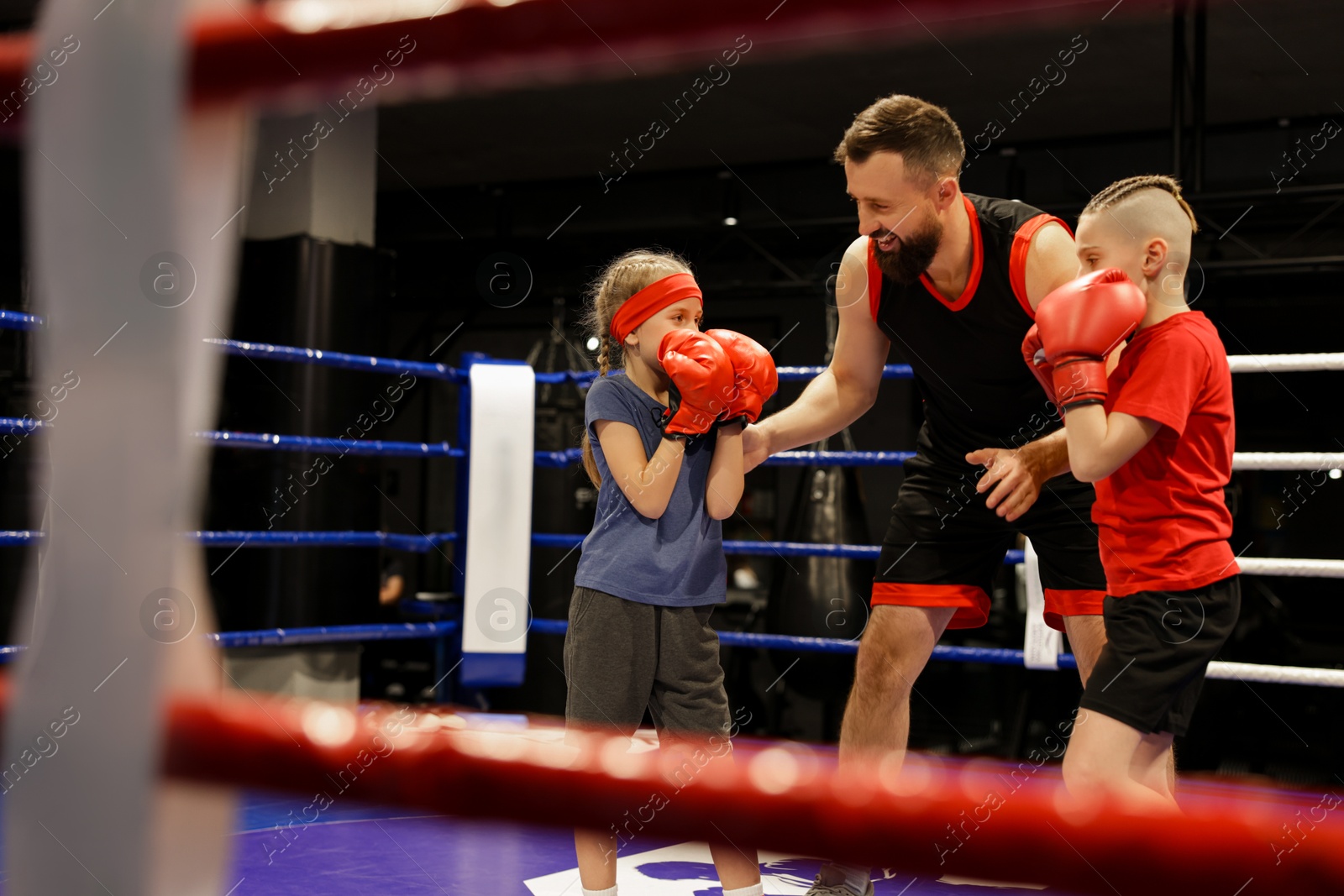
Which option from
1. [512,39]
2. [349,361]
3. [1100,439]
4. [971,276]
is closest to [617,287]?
[971,276]

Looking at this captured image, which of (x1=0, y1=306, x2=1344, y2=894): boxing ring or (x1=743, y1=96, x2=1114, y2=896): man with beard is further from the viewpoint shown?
(x1=743, y1=96, x2=1114, y2=896): man with beard

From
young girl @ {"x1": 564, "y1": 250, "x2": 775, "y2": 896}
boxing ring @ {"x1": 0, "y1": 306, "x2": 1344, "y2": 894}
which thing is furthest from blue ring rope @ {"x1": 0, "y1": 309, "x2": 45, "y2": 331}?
boxing ring @ {"x1": 0, "y1": 306, "x2": 1344, "y2": 894}

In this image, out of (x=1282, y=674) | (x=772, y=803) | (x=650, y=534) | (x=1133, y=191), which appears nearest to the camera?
(x=772, y=803)

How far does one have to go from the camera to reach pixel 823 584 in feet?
16.9

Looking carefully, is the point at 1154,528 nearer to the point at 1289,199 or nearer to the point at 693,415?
the point at 693,415

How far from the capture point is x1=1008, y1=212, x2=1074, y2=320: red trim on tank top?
5.66ft

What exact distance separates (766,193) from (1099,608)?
5859 mm

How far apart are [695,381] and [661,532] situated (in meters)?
0.22

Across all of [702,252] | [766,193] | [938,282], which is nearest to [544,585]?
[702,252]

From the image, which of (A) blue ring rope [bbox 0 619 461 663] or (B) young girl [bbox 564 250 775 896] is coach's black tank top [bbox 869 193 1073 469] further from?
(A) blue ring rope [bbox 0 619 461 663]

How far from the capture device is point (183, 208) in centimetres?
49

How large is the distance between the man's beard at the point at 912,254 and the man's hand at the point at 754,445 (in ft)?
1.03

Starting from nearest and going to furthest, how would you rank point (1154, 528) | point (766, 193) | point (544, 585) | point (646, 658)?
point (1154, 528) → point (646, 658) → point (544, 585) → point (766, 193)

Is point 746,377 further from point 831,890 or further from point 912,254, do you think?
point 831,890
